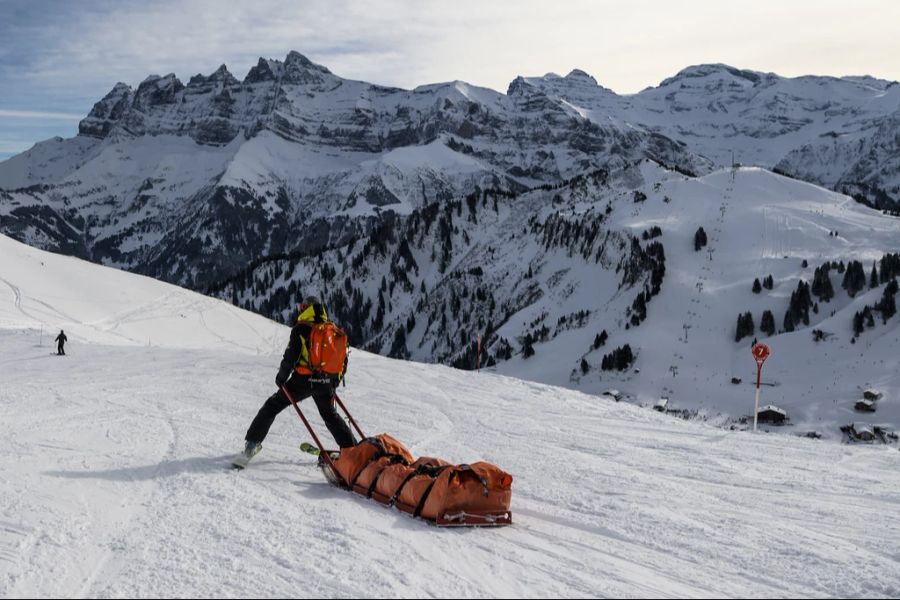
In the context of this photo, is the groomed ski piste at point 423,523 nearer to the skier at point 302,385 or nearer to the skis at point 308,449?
the skis at point 308,449

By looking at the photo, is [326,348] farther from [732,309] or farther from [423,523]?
[732,309]

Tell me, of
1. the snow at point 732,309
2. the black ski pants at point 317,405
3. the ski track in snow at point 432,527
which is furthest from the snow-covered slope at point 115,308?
the black ski pants at point 317,405

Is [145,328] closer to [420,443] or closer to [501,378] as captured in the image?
[501,378]

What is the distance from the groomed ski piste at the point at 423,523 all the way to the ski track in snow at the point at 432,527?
0.10 feet

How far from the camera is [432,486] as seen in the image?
24.0ft

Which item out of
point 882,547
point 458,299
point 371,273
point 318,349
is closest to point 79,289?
point 318,349

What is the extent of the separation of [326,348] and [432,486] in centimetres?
267

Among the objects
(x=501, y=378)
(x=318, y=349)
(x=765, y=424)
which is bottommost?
(x=765, y=424)

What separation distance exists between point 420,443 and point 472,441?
92cm

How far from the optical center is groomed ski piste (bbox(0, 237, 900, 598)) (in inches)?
228

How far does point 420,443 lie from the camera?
39.6ft

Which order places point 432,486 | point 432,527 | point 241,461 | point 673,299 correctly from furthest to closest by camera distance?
point 673,299 → point 241,461 → point 432,486 → point 432,527

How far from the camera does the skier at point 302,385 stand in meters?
9.05

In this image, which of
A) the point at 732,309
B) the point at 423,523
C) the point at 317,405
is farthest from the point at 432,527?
the point at 732,309
